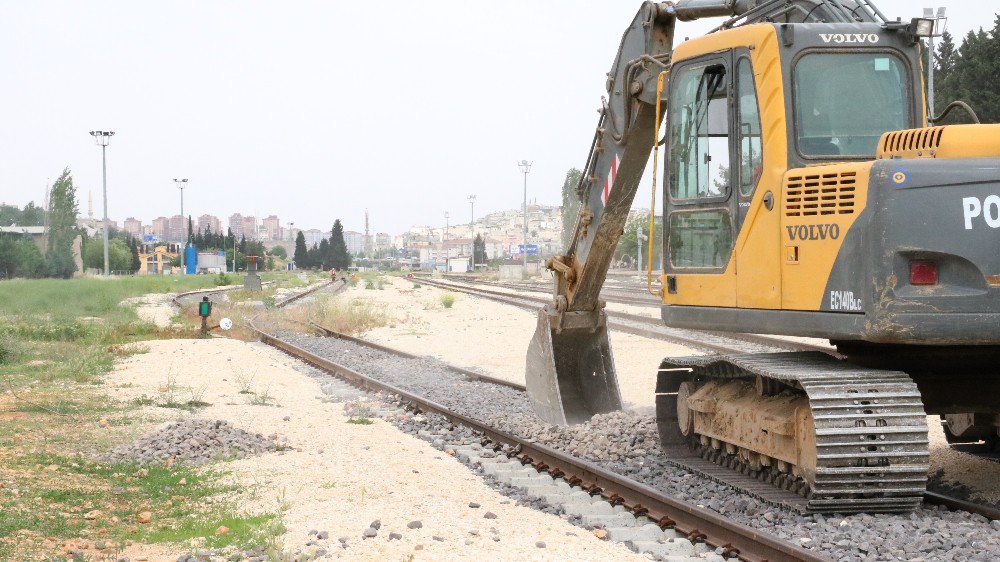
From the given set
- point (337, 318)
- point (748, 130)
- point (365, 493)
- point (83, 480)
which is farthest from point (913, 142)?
point (337, 318)

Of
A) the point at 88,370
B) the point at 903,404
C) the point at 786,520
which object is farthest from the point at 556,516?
the point at 88,370

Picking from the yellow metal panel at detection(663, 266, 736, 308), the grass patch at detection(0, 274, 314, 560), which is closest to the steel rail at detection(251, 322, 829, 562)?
the yellow metal panel at detection(663, 266, 736, 308)

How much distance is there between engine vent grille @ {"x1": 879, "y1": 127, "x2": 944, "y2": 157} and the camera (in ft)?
22.7

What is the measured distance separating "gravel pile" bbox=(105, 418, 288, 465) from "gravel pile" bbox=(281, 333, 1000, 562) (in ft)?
5.79

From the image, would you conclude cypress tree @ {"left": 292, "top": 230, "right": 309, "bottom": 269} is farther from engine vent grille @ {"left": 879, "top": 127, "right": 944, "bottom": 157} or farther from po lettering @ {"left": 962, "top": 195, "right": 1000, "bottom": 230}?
po lettering @ {"left": 962, "top": 195, "right": 1000, "bottom": 230}

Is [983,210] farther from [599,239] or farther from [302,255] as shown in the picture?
[302,255]

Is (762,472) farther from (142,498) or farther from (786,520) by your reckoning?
(142,498)

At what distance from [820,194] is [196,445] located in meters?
6.60

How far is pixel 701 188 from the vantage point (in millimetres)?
8453

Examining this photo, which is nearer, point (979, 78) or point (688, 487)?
point (688, 487)

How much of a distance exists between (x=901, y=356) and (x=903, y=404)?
94 cm

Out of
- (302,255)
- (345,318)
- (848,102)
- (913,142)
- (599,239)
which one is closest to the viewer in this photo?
(913,142)

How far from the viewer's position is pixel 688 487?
841 cm

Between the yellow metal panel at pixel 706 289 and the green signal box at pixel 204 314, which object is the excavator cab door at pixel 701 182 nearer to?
the yellow metal panel at pixel 706 289
